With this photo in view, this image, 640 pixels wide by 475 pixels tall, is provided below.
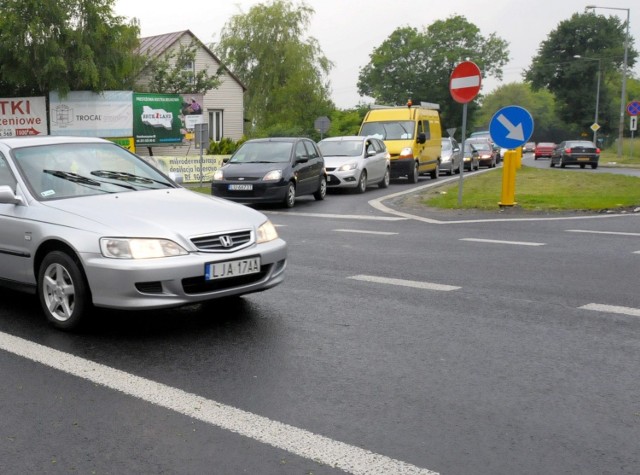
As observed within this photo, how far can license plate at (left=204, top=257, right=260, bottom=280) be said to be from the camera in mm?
5762

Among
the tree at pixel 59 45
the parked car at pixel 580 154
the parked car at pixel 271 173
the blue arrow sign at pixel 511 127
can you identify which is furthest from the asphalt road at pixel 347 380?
the parked car at pixel 580 154

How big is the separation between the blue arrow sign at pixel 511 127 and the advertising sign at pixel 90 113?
22.6 metres

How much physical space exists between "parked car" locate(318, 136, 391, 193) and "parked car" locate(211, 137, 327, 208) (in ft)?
6.72

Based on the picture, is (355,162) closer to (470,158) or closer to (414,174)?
(414,174)

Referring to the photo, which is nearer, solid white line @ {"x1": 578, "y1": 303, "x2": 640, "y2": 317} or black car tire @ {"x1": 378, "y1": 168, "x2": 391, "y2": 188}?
solid white line @ {"x1": 578, "y1": 303, "x2": 640, "y2": 317}

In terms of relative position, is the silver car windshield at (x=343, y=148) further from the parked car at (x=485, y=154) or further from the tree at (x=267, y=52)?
the tree at (x=267, y=52)

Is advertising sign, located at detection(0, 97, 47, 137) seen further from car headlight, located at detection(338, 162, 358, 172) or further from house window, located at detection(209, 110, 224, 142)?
house window, located at detection(209, 110, 224, 142)

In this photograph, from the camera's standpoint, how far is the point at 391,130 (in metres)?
28.4

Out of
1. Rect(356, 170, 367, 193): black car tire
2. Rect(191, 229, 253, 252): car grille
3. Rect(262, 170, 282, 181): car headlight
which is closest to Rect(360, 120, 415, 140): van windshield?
Rect(356, 170, 367, 193): black car tire

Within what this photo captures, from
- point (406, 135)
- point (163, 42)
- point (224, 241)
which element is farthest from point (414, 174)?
point (163, 42)

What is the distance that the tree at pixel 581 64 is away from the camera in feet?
288

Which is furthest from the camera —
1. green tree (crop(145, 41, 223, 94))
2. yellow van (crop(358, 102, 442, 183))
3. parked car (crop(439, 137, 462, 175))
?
green tree (crop(145, 41, 223, 94))

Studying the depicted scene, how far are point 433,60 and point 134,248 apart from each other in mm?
91769

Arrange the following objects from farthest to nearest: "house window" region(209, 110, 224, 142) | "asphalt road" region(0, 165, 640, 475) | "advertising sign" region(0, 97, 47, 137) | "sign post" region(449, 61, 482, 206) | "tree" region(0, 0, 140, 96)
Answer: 1. "house window" region(209, 110, 224, 142)
2. "advertising sign" region(0, 97, 47, 137)
3. "tree" region(0, 0, 140, 96)
4. "sign post" region(449, 61, 482, 206)
5. "asphalt road" region(0, 165, 640, 475)
